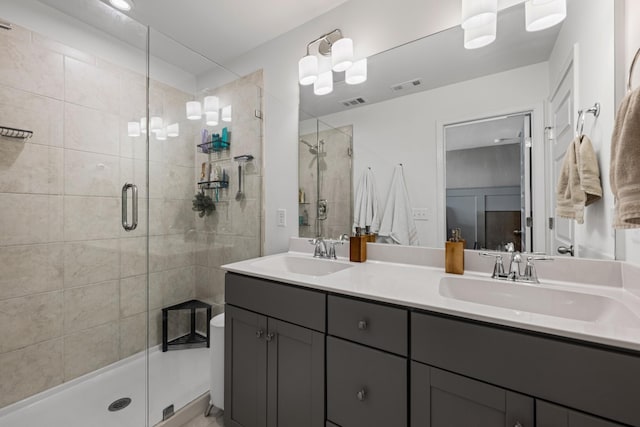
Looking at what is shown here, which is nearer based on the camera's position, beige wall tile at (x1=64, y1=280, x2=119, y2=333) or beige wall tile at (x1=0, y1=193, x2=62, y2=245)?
beige wall tile at (x1=0, y1=193, x2=62, y2=245)

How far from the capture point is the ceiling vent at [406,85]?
1.45 m

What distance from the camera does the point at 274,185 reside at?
2045 millimetres

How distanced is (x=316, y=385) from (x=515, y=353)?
701mm

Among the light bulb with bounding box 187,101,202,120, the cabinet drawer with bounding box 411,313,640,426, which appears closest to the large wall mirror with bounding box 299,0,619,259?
the cabinet drawer with bounding box 411,313,640,426

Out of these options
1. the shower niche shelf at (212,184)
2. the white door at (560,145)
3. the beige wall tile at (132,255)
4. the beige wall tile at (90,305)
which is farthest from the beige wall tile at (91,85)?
the white door at (560,145)

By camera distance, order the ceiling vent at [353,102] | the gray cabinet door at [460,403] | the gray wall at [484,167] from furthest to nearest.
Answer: the ceiling vent at [353,102] → the gray wall at [484,167] → the gray cabinet door at [460,403]

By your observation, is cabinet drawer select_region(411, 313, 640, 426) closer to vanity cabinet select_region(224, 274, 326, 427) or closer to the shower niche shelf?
vanity cabinet select_region(224, 274, 326, 427)

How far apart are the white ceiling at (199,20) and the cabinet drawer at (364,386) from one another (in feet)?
6.26

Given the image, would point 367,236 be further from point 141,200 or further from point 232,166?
point 141,200

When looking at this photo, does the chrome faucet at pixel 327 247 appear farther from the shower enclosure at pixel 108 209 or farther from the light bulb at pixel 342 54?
the light bulb at pixel 342 54

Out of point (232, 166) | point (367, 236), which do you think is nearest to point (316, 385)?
point (367, 236)

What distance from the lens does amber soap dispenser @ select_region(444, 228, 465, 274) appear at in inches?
48.6

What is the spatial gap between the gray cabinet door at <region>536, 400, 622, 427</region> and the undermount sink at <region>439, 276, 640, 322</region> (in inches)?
12.7

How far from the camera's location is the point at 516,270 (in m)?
1.11
